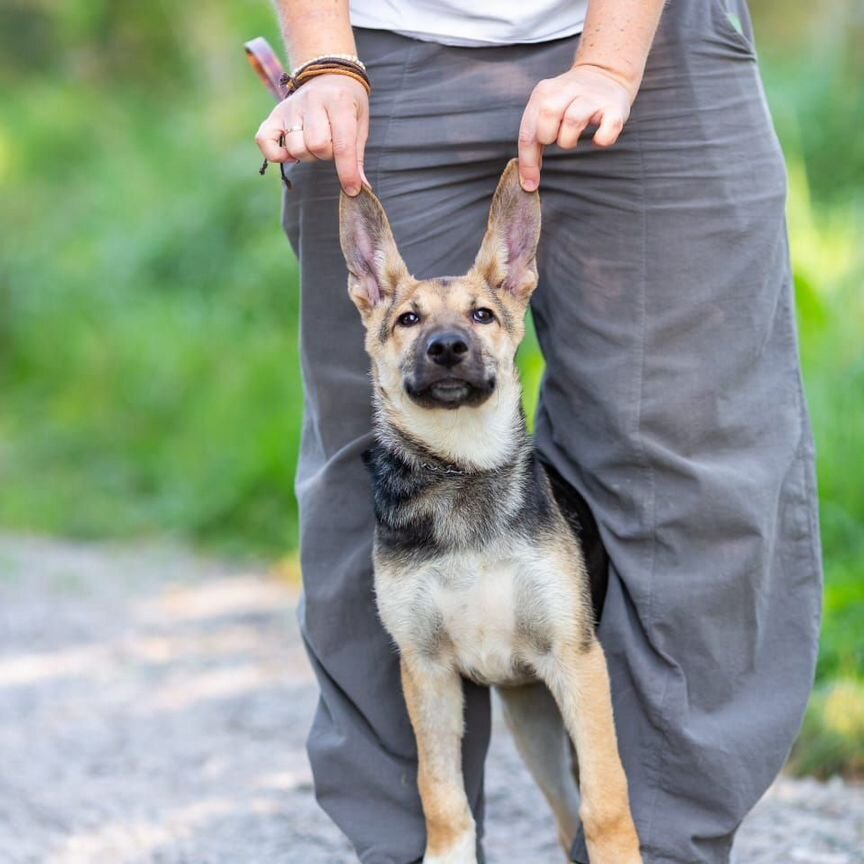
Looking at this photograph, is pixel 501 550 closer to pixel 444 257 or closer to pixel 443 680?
pixel 443 680

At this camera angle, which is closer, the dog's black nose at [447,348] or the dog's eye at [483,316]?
the dog's black nose at [447,348]

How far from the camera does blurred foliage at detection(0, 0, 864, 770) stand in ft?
18.9

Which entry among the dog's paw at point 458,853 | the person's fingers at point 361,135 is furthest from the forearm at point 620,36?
the dog's paw at point 458,853

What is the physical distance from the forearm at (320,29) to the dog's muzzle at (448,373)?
2.14 feet

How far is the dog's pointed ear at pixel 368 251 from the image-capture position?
116 inches

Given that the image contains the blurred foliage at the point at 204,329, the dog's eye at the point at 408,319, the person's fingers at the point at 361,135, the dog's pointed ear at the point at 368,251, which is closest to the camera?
the person's fingers at the point at 361,135

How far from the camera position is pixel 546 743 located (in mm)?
3436

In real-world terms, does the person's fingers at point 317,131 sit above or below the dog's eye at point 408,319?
above

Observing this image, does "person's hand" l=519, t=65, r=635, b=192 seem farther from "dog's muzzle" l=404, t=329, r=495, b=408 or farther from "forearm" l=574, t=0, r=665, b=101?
"dog's muzzle" l=404, t=329, r=495, b=408

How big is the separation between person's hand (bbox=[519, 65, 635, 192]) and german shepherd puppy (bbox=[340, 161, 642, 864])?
6.0 inches

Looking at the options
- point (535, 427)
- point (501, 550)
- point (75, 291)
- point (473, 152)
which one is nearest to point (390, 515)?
point (501, 550)

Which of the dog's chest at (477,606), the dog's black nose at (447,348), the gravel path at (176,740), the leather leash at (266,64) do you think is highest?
the leather leash at (266,64)

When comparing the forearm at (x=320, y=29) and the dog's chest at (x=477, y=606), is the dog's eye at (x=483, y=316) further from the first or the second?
the forearm at (x=320, y=29)

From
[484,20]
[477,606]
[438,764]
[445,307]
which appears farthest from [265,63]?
[438,764]
